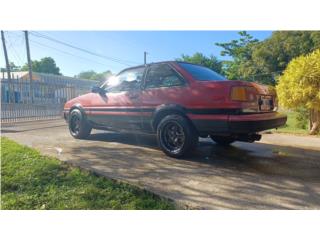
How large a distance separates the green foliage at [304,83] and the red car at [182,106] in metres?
2.36

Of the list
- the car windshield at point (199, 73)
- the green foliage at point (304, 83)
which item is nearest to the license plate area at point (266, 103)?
the car windshield at point (199, 73)

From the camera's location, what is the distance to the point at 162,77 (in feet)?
14.2

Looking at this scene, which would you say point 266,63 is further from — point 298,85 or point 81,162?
point 81,162

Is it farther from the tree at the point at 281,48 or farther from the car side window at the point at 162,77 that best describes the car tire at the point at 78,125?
the tree at the point at 281,48

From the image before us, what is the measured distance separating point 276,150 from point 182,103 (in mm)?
2298

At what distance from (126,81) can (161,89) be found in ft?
3.14

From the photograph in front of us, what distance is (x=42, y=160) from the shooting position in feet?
12.8

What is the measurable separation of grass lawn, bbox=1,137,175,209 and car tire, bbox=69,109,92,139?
6.53 ft

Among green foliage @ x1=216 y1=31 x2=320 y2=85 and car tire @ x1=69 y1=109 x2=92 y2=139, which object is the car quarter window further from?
green foliage @ x1=216 y1=31 x2=320 y2=85

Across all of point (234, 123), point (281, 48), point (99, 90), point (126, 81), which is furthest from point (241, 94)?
point (281, 48)

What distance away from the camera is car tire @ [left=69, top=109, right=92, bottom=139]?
18.7ft

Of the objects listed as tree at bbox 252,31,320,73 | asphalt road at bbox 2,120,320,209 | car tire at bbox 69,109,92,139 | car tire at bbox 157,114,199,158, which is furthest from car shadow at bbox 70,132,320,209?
tree at bbox 252,31,320,73

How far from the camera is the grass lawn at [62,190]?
8.24 feet
